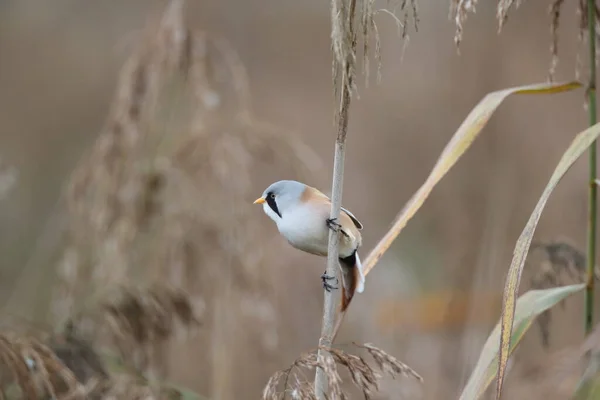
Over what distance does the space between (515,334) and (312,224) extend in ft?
1.04

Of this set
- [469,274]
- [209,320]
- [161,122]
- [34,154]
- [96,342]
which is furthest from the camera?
[34,154]

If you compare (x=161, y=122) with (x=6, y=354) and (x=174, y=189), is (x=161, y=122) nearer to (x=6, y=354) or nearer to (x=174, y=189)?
(x=174, y=189)

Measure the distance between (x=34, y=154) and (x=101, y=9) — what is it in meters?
1.27

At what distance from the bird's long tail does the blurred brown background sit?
588 millimetres

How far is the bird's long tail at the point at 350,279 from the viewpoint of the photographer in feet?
3.58

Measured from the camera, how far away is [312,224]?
107 cm

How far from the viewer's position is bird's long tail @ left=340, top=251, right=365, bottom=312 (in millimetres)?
1091

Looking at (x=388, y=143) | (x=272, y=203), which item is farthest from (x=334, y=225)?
(x=388, y=143)

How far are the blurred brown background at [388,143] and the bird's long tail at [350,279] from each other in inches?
23.1

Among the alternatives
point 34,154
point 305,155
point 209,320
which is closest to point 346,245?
point 305,155

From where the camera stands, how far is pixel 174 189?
1777 mm

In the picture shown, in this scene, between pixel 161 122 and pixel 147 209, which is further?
pixel 161 122

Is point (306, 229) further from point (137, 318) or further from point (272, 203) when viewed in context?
point (137, 318)

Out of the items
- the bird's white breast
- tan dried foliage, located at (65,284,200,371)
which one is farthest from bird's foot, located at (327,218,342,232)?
tan dried foliage, located at (65,284,200,371)
